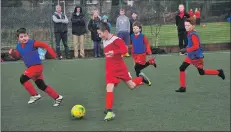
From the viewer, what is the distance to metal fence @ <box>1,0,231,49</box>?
56.2 ft

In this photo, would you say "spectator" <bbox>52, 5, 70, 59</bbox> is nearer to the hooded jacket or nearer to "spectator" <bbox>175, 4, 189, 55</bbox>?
the hooded jacket

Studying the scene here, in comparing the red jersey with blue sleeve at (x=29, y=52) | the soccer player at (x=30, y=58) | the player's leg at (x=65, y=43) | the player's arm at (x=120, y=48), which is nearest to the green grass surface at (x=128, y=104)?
the soccer player at (x=30, y=58)

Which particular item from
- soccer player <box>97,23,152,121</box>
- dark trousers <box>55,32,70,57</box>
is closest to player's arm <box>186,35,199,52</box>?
soccer player <box>97,23,152,121</box>

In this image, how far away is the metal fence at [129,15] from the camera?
56.2 ft

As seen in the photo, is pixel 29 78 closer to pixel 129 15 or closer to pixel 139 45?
pixel 139 45

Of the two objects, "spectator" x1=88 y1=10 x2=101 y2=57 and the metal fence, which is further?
the metal fence

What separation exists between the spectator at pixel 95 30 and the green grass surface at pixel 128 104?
4183 millimetres

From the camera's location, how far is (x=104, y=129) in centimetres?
625

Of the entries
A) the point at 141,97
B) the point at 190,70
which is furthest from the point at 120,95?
the point at 190,70

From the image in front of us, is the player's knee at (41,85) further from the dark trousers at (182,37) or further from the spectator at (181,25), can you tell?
the dark trousers at (182,37)

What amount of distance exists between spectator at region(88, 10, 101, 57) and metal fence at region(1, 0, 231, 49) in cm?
73

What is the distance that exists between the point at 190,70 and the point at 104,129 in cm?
675

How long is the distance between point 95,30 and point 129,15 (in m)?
2.43

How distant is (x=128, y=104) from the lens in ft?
26.1
